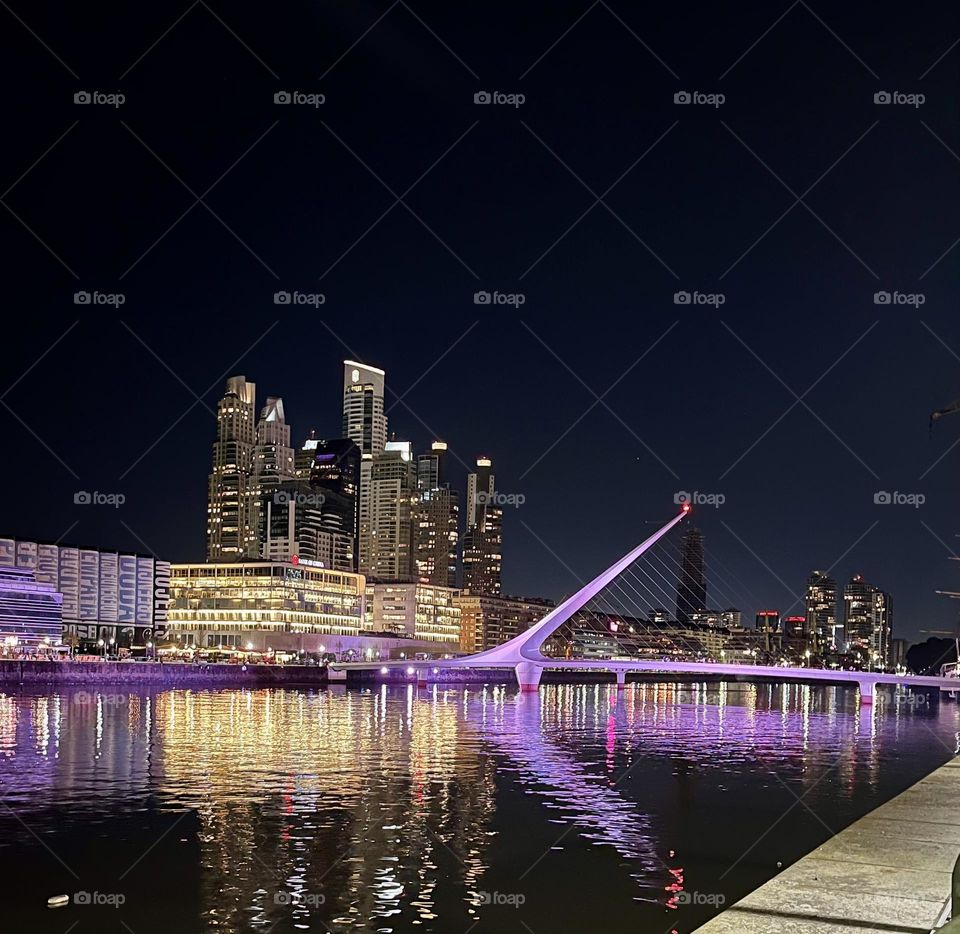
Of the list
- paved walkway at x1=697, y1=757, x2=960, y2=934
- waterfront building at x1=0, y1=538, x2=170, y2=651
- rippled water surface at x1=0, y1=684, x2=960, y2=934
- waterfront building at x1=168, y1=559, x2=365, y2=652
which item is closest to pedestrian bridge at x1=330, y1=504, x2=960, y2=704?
rippled water surface at x1=0, y1=684, x2=960, y2=934

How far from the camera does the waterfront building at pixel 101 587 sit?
474 ft

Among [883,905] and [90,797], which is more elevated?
[883,905]

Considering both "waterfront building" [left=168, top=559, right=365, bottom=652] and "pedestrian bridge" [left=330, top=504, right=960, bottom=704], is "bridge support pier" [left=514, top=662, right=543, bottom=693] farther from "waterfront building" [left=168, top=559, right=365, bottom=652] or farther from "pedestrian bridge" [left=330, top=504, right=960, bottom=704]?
"waterfront building" [left=168, top=559, right=365, bottom=652]

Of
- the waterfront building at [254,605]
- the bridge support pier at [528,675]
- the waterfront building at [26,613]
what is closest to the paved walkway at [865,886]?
the bridge support pier at [528,675]

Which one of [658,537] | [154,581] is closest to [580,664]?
[658,537]

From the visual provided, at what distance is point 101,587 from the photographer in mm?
152000

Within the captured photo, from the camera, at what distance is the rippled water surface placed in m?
14.1

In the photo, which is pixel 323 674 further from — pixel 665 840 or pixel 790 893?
pixel 790 893

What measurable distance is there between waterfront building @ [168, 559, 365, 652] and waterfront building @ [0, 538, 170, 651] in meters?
12.4

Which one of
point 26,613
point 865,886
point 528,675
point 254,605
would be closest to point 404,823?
point 865,886

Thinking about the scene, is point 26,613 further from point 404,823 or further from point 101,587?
point 404,823

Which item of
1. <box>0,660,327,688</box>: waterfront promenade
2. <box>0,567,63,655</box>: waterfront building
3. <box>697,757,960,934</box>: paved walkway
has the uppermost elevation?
<box>697,757,960,934</box>: paved walkway

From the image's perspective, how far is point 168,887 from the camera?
15.2 metres

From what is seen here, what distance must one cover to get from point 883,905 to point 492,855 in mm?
10626
